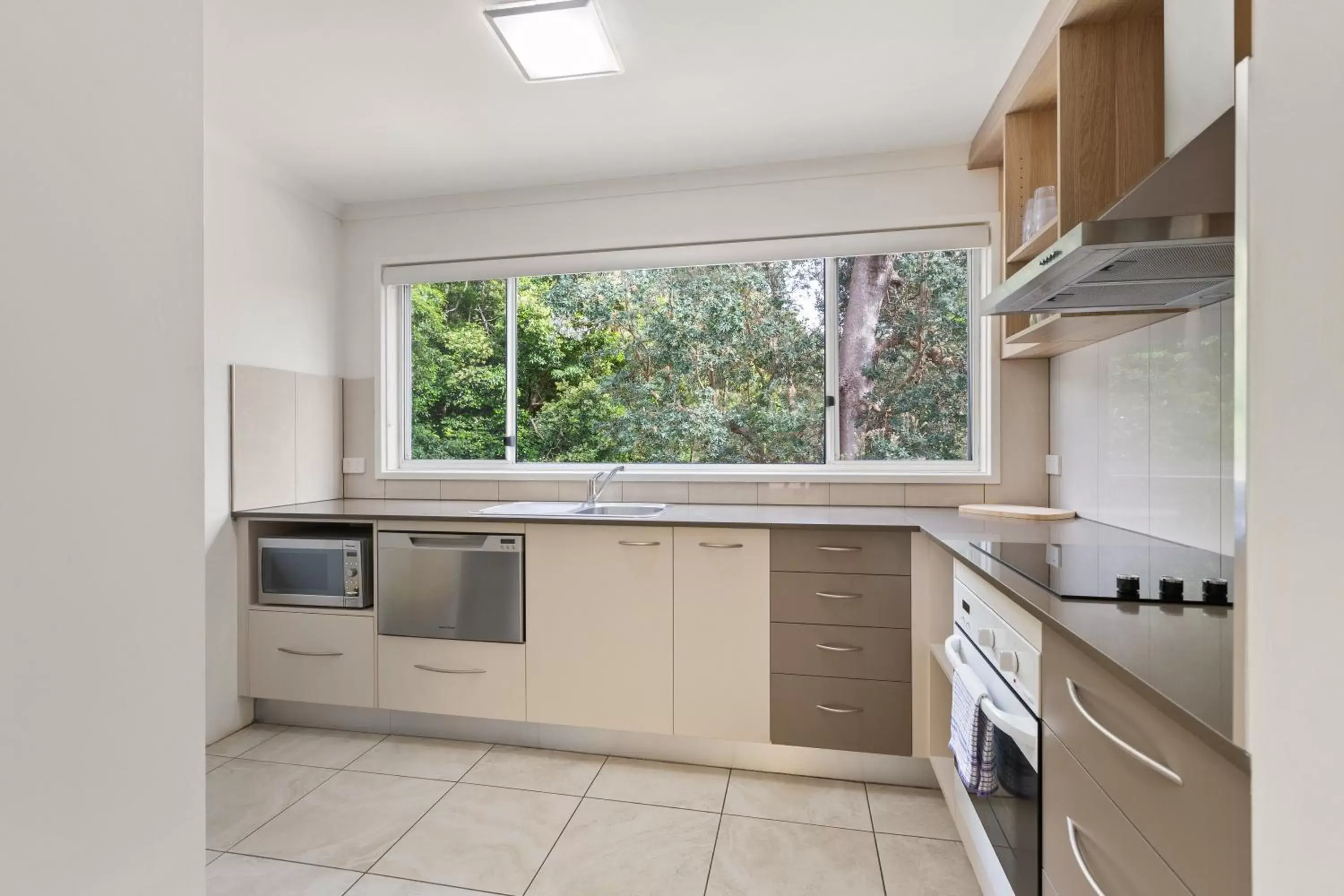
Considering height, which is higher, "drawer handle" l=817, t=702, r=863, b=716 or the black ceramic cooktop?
the black ceramic cooktop

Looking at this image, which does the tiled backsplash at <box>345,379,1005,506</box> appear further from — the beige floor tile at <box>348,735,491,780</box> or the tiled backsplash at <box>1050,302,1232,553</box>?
the beige floor tile at <box>348,735,491,780</box>

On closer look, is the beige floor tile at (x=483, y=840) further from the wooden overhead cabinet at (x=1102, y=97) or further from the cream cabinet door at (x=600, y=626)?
the wooden overhead cabinet at (x=1102, y=97)

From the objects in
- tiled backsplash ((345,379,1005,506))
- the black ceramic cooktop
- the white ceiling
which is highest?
the white ceiling

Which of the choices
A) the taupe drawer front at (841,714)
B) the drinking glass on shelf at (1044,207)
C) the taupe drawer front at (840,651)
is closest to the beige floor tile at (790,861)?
the taupe drawer front at (841,714)

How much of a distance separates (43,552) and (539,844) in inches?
75.6

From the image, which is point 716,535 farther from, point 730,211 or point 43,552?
point 43,552

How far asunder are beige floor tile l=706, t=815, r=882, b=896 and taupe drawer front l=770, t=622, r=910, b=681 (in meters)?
0.48

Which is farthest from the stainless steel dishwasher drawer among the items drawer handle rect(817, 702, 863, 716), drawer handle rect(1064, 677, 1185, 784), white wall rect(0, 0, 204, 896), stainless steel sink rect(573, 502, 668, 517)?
white wall rect(0, 0, 204, 896)

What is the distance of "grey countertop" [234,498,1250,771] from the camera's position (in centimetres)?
74

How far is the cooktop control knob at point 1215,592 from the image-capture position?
1124 millimetres

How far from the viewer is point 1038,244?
202cm

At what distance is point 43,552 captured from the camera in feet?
1.22

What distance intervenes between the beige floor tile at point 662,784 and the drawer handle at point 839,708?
44 centimetres

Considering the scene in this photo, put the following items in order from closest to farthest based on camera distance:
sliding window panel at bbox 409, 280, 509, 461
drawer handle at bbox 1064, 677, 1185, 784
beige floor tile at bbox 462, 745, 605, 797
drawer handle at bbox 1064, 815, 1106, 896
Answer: drawer handle at bbox 1064, 677, 1185, 784
drawer handle at bbox 1064, 815, 1106, 896
beige floor tile at bbox 462, 745, 605, 797
sliding window panel at bbox 409, 280, 509, 461
